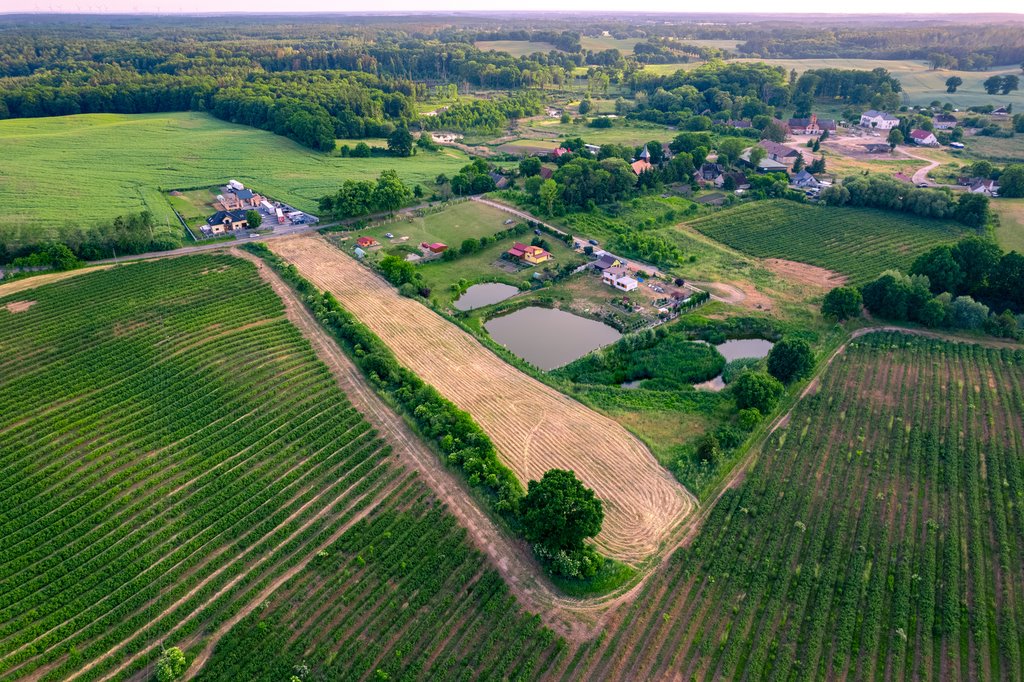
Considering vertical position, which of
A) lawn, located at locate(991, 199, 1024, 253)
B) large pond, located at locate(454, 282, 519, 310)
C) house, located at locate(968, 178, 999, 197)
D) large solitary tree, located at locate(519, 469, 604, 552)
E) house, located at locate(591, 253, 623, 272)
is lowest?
large pond, located at locate(454, 282, 519, 310)

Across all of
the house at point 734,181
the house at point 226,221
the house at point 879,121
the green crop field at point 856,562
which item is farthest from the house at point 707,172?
the house at point 226,221

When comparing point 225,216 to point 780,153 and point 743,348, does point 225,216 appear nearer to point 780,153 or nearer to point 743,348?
point 743,348

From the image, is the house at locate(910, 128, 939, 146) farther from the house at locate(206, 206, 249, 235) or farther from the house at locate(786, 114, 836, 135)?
the house at locate(206, 206, 249, 235)

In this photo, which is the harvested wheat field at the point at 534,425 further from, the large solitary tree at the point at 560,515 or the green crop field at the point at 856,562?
the large solitary tree at the point at 560,515

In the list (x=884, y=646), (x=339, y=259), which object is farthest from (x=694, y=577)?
(x=339, y=259)

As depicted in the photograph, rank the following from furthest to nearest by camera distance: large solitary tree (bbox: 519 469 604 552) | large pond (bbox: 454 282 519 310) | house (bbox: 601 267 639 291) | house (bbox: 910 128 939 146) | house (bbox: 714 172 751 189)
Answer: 1. house (bbox: 910 128 939 146)
2. house (bbox: 714 172 751 189)
3. house (bbox: 601 267 639 291)
4. large pond (bbox: 454 282 519 310)
5. large solitary tree (bbox: 519 469 604 552)

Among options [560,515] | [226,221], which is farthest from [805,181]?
[226,221]

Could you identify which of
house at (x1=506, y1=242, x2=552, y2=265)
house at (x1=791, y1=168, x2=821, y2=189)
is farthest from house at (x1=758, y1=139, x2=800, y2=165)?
house at (x1=506, y1=242, x2=552, y2=265)

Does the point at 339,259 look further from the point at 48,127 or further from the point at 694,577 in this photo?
the point at 48,127
